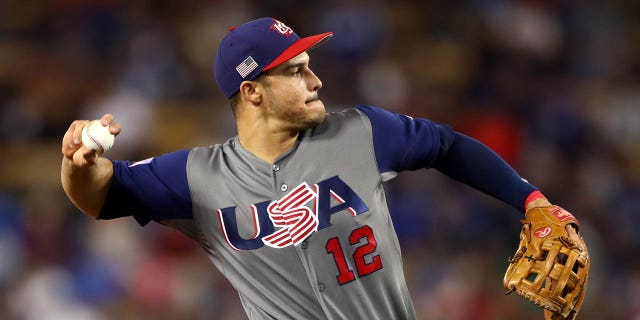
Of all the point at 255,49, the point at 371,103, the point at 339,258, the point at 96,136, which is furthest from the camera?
the point at 371,103

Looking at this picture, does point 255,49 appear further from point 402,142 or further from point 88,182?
point 88,182

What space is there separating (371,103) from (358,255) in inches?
161

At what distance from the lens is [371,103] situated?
21.9ft

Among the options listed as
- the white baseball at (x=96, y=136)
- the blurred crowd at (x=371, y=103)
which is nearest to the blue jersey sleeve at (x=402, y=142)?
the white baseball at (x=96, y=136)

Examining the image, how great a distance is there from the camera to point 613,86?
7328mm

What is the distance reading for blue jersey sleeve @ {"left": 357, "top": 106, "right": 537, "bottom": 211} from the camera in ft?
8.93

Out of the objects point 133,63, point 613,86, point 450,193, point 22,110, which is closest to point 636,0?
point 613,86

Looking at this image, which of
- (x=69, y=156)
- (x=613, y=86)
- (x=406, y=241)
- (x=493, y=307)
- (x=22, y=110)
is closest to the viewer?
(x=69, y=156)

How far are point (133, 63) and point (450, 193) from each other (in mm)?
2548

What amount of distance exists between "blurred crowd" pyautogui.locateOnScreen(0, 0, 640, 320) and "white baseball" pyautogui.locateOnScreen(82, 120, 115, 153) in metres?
3.24

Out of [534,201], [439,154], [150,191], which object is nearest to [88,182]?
[150,191]

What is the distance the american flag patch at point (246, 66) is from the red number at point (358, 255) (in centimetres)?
55

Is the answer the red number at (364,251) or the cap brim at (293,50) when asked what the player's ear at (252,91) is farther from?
the red number at (364,251)

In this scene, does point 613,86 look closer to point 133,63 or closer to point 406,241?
point 406,241
